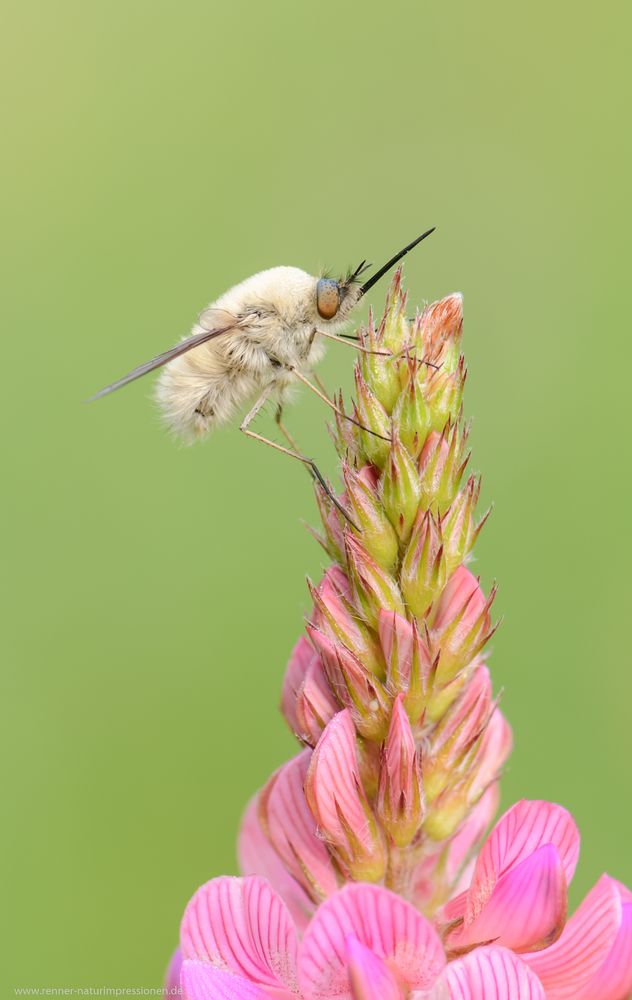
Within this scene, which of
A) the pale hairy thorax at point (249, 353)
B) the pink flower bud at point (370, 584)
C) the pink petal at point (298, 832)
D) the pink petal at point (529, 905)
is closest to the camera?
the pink petal at point (529, 905)

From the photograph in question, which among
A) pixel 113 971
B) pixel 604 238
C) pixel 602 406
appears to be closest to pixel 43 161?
pixel 604 238

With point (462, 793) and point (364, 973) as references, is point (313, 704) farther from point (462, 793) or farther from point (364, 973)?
point (364, 973)

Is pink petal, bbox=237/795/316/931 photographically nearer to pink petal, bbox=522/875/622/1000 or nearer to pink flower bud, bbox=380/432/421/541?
pink petal, bbox=522/875/622/1000

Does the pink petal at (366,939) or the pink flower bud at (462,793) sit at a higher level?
the pink flower bud at (462,793)

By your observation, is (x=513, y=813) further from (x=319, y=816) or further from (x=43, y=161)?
(x=43, y=161)

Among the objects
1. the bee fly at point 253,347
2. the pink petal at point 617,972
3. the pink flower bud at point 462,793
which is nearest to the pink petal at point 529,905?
the pink petal at point 617,972

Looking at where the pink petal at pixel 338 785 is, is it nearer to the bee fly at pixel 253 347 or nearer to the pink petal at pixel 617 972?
the pink petal at pixel 617 972

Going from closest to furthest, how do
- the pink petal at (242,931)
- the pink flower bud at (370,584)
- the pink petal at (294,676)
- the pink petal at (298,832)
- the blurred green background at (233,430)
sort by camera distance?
the pink petal at (242,931) < the pink flower bud at (370,584) < the pink petal at (298,832) < the pink petal at (294,676) < the blurred green background at (233,430)

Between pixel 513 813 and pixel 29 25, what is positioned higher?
pixel 29 25
